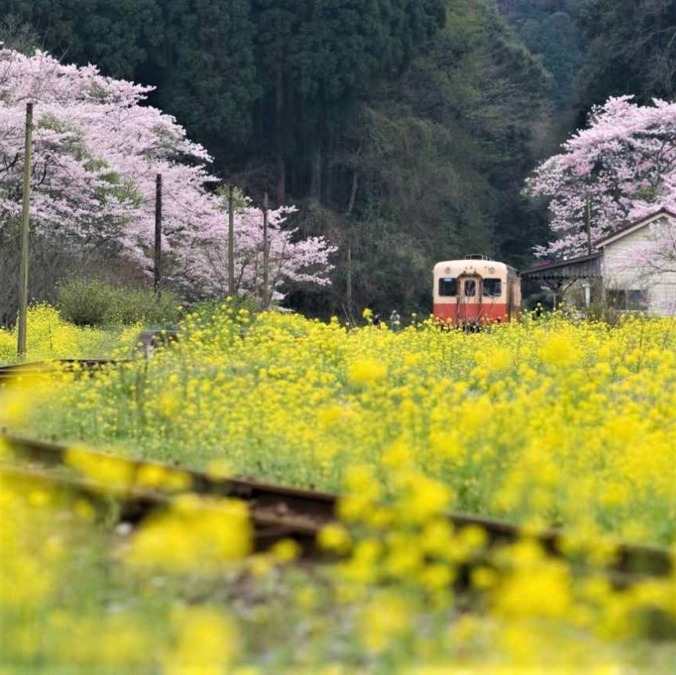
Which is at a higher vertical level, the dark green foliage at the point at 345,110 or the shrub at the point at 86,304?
the dark green foliage at the point at 345,110

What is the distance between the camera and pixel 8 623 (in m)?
3.68

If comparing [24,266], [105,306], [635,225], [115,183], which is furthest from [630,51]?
[24,266]

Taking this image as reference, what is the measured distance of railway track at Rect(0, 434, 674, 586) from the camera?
4.24 m

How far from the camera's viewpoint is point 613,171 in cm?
4084

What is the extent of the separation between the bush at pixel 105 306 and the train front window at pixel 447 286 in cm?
879

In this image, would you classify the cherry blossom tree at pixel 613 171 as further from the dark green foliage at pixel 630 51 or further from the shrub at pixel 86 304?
the shrub at pixel 86 304

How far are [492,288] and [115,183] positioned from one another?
1016 cm

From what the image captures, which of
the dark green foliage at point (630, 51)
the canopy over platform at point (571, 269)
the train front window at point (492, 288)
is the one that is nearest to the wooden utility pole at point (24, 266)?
the train front window at point (492, 288)

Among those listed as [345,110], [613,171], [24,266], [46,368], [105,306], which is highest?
[345,110]

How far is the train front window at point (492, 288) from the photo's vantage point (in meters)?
31.1

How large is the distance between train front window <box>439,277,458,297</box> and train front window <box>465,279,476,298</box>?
0.29 m

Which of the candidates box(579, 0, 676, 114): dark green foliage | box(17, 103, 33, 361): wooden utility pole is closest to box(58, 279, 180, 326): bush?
box(17, 103, 33, 361): wooden utility pole

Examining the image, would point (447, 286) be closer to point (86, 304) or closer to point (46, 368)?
point (86, 304)

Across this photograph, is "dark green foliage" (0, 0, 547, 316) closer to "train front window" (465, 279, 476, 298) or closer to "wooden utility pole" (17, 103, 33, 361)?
"train front window" (465, 279, 476, 298)
